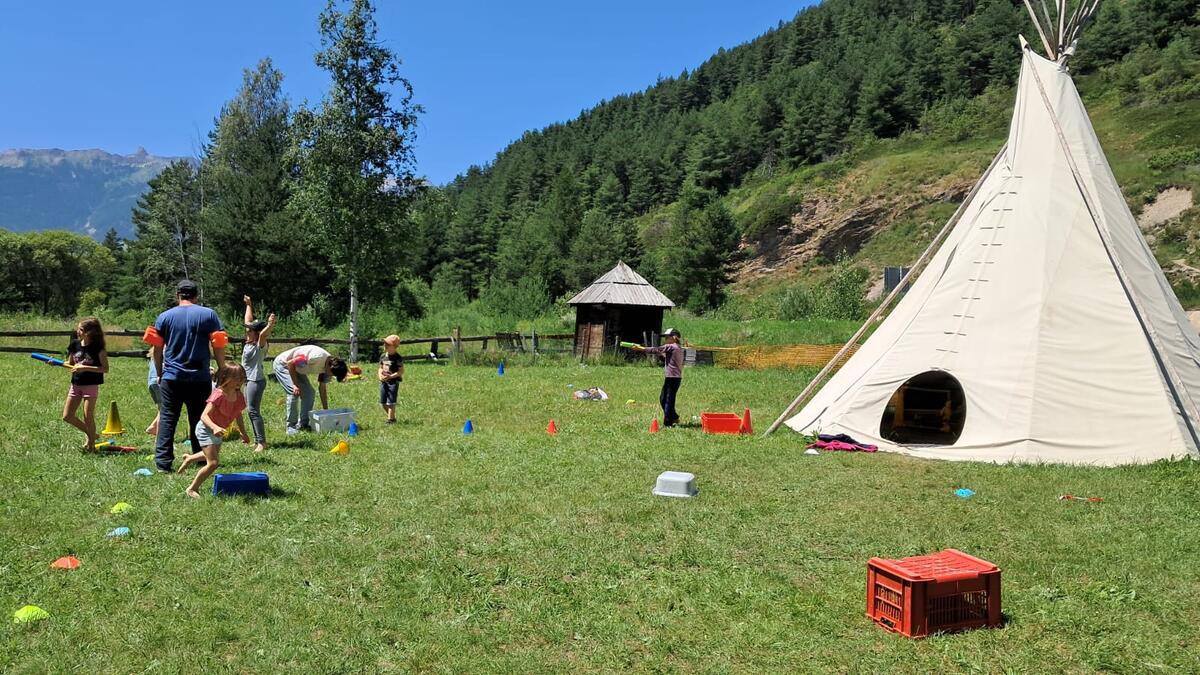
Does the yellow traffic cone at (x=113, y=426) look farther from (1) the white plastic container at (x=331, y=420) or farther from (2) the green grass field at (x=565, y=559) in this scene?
(1) the white plastic container at (x=331, y=420)

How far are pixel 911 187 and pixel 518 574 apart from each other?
66298 mm

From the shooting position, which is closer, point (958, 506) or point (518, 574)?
point (518, 574)

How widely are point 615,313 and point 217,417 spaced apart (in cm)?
2108

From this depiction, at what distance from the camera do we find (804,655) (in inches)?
172

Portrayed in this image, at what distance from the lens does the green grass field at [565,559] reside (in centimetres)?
437

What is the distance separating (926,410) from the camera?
43.5 feet

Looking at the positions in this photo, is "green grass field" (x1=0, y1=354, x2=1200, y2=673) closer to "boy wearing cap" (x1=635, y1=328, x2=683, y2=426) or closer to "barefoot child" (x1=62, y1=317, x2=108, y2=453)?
"barefoot child" (x1=62, y1=317, x2=108, y2=453)

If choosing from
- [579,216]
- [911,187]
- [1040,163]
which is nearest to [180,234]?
[579,216]

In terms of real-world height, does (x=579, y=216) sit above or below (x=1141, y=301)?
above

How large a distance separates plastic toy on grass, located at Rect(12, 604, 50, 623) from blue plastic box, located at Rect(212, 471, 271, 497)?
2700 millimetres

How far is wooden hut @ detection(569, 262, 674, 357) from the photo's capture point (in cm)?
2789

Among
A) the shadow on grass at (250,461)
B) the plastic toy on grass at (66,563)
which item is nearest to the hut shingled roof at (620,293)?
the shadow on grass at (250,461)

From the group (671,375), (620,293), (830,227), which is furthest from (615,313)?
(830,227)

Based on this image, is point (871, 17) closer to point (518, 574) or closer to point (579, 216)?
point (579, 216)
